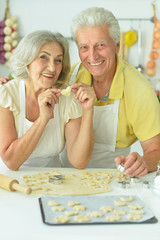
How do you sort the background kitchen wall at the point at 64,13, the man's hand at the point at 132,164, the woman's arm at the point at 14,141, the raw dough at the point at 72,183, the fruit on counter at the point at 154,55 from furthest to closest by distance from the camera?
1. the fruit on counter at the point at 154,55
2. the background kitchen wall at the point at 64,13
3. the woman's arm at the point at 14,141
4. the man's hand at the point at 132,164
5. the raw dough at the point at 72,183

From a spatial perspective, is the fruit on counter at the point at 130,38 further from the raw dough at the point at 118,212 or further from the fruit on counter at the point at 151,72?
the raw dough at the point at 118,212

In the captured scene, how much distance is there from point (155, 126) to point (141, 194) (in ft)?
1.88

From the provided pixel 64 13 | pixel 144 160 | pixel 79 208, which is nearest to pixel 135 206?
pixel 79 208

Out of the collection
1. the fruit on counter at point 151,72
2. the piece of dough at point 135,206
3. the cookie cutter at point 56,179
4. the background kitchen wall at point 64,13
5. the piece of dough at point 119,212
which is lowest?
the fruit on counter at point 151,72

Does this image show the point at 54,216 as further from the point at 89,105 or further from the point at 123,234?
the point at 89,105

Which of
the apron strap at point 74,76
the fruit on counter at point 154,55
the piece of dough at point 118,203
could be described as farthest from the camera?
the fruit on counter at point 154,55

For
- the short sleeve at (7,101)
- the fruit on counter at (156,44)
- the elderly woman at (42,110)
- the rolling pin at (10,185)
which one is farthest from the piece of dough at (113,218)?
the fruit on counter at (156,44)

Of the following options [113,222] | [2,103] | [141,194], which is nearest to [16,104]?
[2,103]

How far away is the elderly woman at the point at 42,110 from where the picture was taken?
162cm

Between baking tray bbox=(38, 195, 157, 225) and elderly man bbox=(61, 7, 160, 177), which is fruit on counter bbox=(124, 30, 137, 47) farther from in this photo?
baking tray bbox=(38, 195, 157, 225)

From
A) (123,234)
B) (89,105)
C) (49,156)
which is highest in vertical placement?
(89,105)

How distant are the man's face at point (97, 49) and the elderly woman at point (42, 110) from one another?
12cm

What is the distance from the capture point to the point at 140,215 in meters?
1.10

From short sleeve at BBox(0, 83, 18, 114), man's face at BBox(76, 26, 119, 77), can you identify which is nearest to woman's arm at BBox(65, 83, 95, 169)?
man's face at BBox(76, 26, 119, 77)
